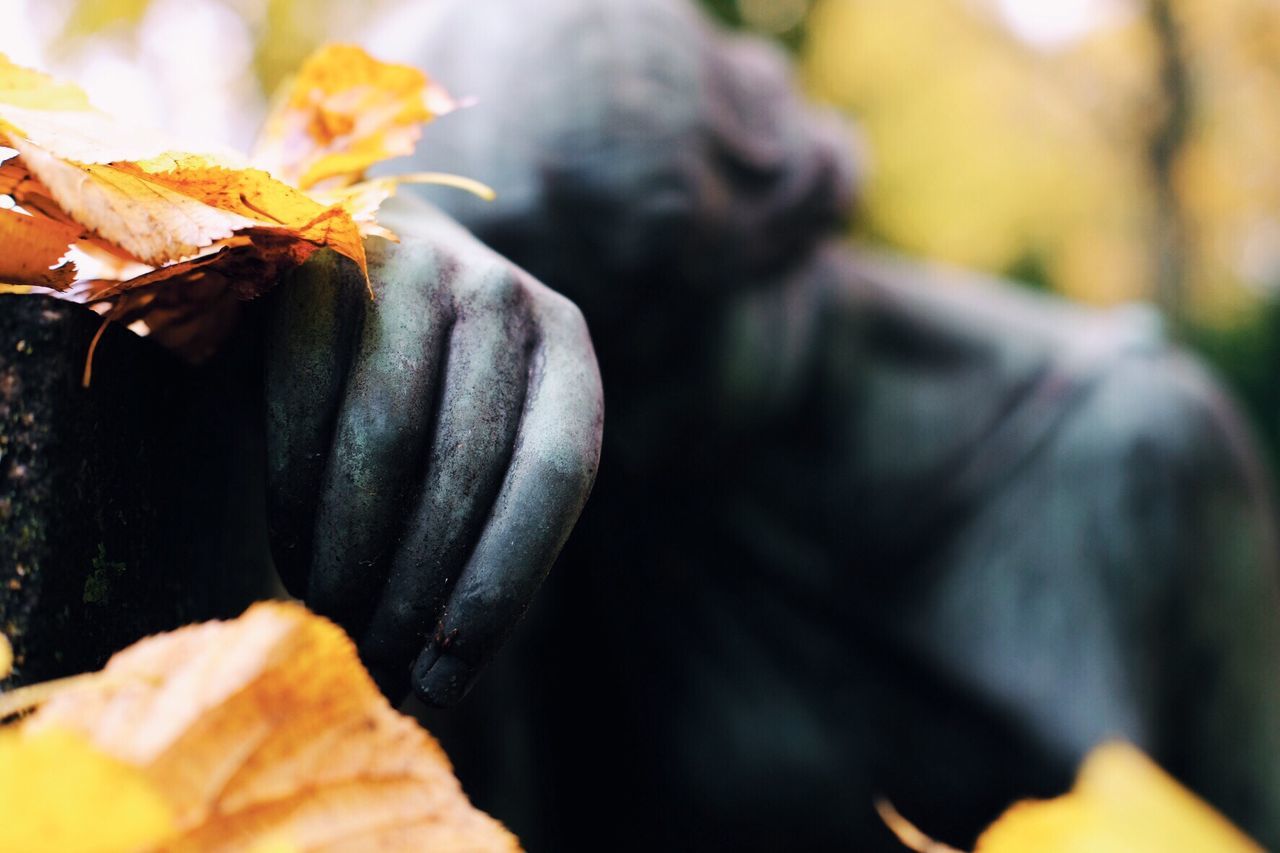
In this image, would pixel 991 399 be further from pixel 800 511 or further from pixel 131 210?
pixel 131 210

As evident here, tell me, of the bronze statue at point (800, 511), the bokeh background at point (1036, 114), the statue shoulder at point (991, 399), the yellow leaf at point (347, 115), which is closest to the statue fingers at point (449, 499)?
the yellow leaf at point (347, 115)

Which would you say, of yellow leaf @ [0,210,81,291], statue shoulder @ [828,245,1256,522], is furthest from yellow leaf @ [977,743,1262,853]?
statue shoulder @ [828,245,1256,522]

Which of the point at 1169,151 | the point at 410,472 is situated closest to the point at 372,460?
the point at 410,472

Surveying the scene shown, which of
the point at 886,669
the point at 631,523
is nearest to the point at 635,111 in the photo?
the point at 631,523

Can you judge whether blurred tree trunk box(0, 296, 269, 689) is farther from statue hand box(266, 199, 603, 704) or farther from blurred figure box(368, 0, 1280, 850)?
blurred figure box(368, 0, 1280, 850)

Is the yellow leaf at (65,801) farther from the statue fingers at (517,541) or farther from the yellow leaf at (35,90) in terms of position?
the yellow leaf at (35,90)

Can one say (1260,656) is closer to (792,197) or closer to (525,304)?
(792,197)
